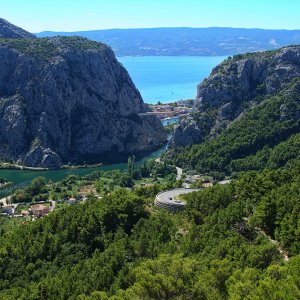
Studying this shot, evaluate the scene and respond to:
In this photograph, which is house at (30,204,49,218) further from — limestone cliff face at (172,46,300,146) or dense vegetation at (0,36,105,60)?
dense vegetation at (0,36,105,60)

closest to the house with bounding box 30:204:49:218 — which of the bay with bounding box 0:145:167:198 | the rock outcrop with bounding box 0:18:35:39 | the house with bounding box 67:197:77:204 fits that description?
the house with bounding box 67:197:77:204

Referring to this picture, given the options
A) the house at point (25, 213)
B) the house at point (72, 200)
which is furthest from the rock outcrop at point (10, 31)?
the house at point (25, 213)

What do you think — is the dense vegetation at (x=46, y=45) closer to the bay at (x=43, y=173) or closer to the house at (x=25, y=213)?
the bay at (x=43, y=173)

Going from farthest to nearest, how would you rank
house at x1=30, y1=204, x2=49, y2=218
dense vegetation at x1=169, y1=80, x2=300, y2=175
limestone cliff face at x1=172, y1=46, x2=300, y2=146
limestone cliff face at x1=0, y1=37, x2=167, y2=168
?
limestone cliff face at x1=0, y1=37, x2=167, y2=168 < limestone cliff face at x1=172, y1=46, x2=300, y2=146 < dense vegetation at x1=169, y1=80, x2=300, y2=175 < house at x1=30, y1=204, x2=49, y2=218

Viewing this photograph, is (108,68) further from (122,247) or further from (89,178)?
(122,247)

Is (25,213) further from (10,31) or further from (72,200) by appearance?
(10,31)

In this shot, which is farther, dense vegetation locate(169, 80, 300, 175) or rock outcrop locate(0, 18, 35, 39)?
rock outcrop locate(0, 18, 35, 39)
